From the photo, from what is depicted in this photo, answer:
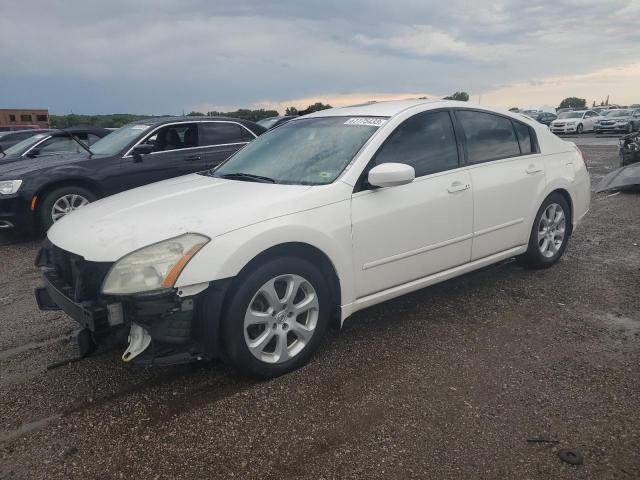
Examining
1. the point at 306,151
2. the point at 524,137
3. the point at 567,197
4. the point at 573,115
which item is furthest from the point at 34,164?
the point at 573,115

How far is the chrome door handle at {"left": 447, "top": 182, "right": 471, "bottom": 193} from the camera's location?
3.85 metres

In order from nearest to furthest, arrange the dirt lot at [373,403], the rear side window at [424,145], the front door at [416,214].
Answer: the dirt lot at [373,403], the front door at [416,214], the rear side window at [424,145]

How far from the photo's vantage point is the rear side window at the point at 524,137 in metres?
4.66

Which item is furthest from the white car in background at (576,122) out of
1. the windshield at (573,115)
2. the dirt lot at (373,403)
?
the dirt lot at (373,403)

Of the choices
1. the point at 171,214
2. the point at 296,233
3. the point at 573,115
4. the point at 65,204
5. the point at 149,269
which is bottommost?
the point at 65,204

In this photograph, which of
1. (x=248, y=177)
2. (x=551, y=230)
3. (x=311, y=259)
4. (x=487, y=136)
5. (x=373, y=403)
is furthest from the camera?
(x=551, y=230)

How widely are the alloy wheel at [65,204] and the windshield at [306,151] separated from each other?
12.4ft

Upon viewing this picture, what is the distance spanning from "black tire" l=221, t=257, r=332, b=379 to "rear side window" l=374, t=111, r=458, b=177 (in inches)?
38.0

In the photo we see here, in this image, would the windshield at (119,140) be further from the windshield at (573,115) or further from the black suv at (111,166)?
the windshield at (573,115)

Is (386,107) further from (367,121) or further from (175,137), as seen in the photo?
(175,137)

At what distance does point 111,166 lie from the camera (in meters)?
7.15

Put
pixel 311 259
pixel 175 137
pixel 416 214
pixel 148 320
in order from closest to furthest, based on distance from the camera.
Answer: pixel 148 320 → pixel 311 259 → pixel 416 214 → pixel 175 137

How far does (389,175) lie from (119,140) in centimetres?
562

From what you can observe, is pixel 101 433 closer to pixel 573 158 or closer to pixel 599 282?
pixel 599 282
